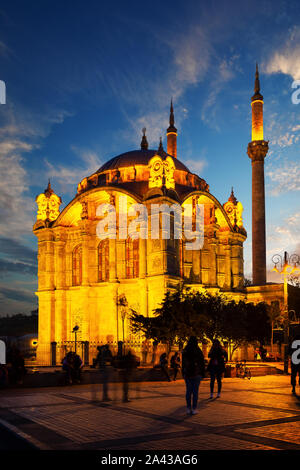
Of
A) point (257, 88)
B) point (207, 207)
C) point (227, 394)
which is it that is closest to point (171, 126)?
point (257, 88)

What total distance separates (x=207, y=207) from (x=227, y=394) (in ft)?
107

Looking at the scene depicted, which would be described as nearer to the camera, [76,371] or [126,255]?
[76,371]

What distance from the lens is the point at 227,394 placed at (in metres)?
15.2

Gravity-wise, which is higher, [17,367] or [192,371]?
[192,371]

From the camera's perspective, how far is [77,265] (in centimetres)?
4544

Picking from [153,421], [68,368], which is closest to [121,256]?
[68,368]

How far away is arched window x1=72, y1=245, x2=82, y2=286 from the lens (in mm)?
45062

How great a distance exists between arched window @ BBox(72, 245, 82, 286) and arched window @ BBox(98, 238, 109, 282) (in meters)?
2.68

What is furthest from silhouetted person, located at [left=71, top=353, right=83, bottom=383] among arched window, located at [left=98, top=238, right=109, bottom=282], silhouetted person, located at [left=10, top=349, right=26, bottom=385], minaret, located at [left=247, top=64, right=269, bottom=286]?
minaret, located at [left=247, top=64, right=269, bottom=286]

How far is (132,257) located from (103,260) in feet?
9.56

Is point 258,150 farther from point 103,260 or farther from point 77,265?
point 77,265

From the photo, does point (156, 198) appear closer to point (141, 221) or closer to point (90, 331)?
point (141, 221)

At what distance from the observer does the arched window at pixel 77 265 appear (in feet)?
148

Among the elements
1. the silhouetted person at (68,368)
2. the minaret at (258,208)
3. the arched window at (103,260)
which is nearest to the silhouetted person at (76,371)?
the silhouetted person at (68,368)
